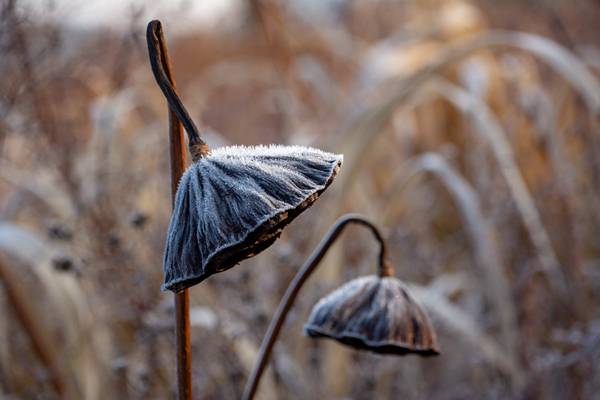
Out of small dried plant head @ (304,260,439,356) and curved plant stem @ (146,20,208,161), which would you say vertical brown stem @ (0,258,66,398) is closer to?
small dried plant head @ (304,260,439,356)

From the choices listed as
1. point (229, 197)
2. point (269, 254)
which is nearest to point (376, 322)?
point (229, 197)

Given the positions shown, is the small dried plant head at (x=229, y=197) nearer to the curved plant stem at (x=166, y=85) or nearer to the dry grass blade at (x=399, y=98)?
the curved plant stem at (x=166, y=85)

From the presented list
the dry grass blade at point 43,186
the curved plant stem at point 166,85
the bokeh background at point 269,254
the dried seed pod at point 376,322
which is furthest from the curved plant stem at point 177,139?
the dry grass blade at point 43,186

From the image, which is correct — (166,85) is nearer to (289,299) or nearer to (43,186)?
(289,299)

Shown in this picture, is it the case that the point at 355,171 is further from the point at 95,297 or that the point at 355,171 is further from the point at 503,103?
the point at 503,103

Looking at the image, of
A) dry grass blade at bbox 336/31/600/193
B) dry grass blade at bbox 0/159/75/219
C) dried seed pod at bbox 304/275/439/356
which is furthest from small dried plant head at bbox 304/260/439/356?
dry grass blade at bbox 0/159/75/219
